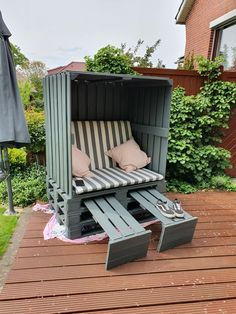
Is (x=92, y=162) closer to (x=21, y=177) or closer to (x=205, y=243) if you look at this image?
(x=21, y=177)

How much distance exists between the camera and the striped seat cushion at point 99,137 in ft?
10.7

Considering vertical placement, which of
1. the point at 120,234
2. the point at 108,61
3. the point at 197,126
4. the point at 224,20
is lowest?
the point at 120,234

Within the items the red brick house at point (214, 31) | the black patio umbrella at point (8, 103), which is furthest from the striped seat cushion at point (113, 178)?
the red brick house at point (214, 31)

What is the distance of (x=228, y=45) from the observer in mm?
5832

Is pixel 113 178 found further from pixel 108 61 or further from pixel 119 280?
pixel 108 61

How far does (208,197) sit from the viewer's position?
3.79 meters

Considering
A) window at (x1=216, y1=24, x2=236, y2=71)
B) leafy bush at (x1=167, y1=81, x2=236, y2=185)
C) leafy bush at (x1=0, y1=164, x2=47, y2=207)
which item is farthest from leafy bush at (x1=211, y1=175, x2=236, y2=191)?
window at (x1=216, y1=24, x2=236, y2=71)

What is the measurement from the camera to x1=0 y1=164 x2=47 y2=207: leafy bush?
3251mm

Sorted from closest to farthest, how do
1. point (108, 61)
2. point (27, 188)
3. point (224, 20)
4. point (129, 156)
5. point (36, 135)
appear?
point (129, 156) → point (27, 188) → point (108, 61) → point (36, 135) → point (224, 20)

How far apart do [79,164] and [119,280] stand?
4.58 ft

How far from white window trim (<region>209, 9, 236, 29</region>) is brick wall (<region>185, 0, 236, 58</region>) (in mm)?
129

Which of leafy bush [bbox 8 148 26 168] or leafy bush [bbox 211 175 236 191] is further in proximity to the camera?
leafy bush [bbox 211 175 236 191]

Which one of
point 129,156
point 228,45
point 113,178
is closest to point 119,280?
point 113,178

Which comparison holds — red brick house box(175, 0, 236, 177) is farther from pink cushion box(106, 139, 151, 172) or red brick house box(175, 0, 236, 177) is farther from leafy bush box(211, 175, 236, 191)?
pink cushion box(106, 139, 151, 172)
